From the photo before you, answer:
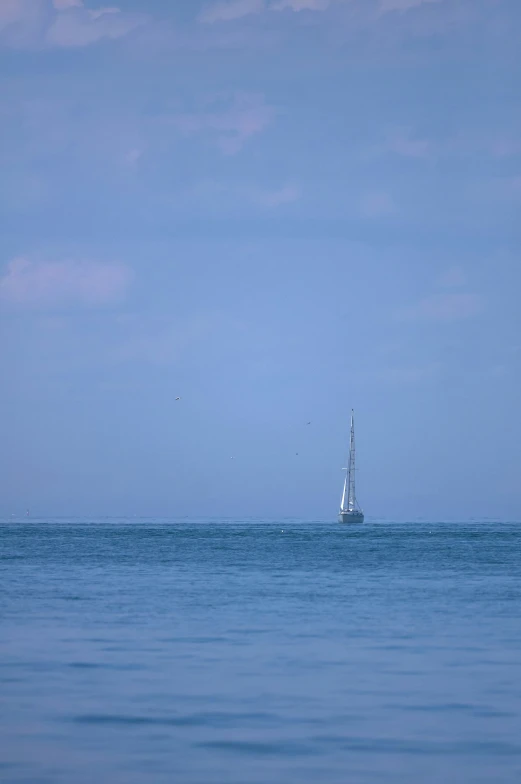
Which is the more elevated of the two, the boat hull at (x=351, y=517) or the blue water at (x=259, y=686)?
the boat hull at (x=351, y=517)

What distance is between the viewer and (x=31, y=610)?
3472cm

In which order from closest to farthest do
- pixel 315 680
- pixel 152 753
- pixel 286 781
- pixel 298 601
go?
pixel 286 781, pixel 152 753, pixel 315 680, pixel 298 601

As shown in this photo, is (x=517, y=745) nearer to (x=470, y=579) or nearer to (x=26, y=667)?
(x=26, y=667)

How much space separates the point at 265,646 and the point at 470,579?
82.3ft

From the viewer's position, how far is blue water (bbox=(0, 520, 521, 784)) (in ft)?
52.4

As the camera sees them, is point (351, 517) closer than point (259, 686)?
No

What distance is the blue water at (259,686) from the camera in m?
16.0

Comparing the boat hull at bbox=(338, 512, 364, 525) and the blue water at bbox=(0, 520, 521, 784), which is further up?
the boat hull at bbox=(338, 512, 364, 525)

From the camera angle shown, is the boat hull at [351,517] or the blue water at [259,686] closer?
the blue water at [259,686]

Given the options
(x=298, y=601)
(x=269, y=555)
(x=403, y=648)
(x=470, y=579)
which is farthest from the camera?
(x=269, y=555)

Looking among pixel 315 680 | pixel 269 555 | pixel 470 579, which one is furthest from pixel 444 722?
pixel 269 555

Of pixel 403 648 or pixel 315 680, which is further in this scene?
pixel 403 648

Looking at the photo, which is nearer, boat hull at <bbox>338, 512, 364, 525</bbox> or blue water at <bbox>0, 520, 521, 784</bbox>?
blue water at <bbox>0, 520, 521, 784</bbox>

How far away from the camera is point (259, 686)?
21.7m
